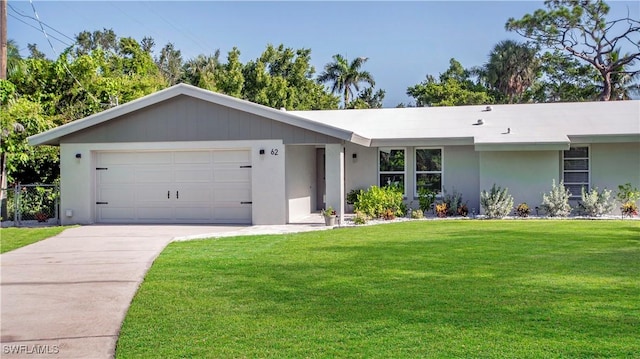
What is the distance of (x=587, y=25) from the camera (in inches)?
1578

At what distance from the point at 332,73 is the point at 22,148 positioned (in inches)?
1164

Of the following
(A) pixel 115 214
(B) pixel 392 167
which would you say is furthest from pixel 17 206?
(B) pixel 392 167

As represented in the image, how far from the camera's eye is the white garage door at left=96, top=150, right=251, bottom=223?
1638cm

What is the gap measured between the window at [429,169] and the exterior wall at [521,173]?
55.8 inches

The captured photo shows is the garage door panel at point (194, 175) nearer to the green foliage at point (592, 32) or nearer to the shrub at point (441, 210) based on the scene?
the shrub at point (441, 210)

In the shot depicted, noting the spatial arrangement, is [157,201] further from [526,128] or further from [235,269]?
[526,128]

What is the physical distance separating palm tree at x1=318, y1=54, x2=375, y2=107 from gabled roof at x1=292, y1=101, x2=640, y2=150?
23.2 metres

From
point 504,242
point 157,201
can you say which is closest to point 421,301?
point 504,242

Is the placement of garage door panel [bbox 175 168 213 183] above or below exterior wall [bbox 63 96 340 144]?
below

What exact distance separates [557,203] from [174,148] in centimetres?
1094

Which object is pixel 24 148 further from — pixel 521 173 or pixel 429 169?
pixel 521 173

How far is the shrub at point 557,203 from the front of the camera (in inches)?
669

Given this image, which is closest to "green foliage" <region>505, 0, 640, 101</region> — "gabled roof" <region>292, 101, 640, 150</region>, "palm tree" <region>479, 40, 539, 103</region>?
"palm tree" <region>479, 40, 539, 103</region>

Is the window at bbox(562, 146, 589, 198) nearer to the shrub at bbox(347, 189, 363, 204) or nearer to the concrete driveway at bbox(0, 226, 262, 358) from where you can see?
the shrub at bbox(347, 189, 363, 204)
